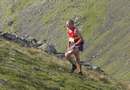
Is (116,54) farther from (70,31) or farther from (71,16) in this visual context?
(70,31)

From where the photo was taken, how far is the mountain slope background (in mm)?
114250

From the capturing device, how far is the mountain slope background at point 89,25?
375 feet

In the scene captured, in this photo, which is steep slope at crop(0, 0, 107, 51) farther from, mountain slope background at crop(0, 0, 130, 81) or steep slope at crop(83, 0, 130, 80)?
steep slope at crop(83, 0, 130, 80)

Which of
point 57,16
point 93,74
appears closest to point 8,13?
point 57,16

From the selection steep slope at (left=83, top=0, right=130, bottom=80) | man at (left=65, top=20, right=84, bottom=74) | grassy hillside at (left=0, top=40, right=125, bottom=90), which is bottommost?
grassy hillside at (left=0, top=40, right=125, bottom=90)

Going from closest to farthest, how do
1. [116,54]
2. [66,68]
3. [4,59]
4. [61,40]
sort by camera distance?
1. [4,59]
2. [66,68]
3. [116,54]
4. [61,40]

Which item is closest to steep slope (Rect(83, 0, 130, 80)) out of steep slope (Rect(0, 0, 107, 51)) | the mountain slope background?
the mountain slope background

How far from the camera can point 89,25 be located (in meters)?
144

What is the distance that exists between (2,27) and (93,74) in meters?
154

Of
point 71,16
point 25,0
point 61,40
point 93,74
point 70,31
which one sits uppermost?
point 25,0

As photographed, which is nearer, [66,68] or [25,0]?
[66,68]

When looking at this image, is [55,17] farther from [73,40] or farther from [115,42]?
[73,40]

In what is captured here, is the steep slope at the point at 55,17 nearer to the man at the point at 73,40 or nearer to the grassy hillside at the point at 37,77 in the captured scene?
the grassy hillside at the point at 37,77

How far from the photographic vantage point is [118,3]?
440 feet
